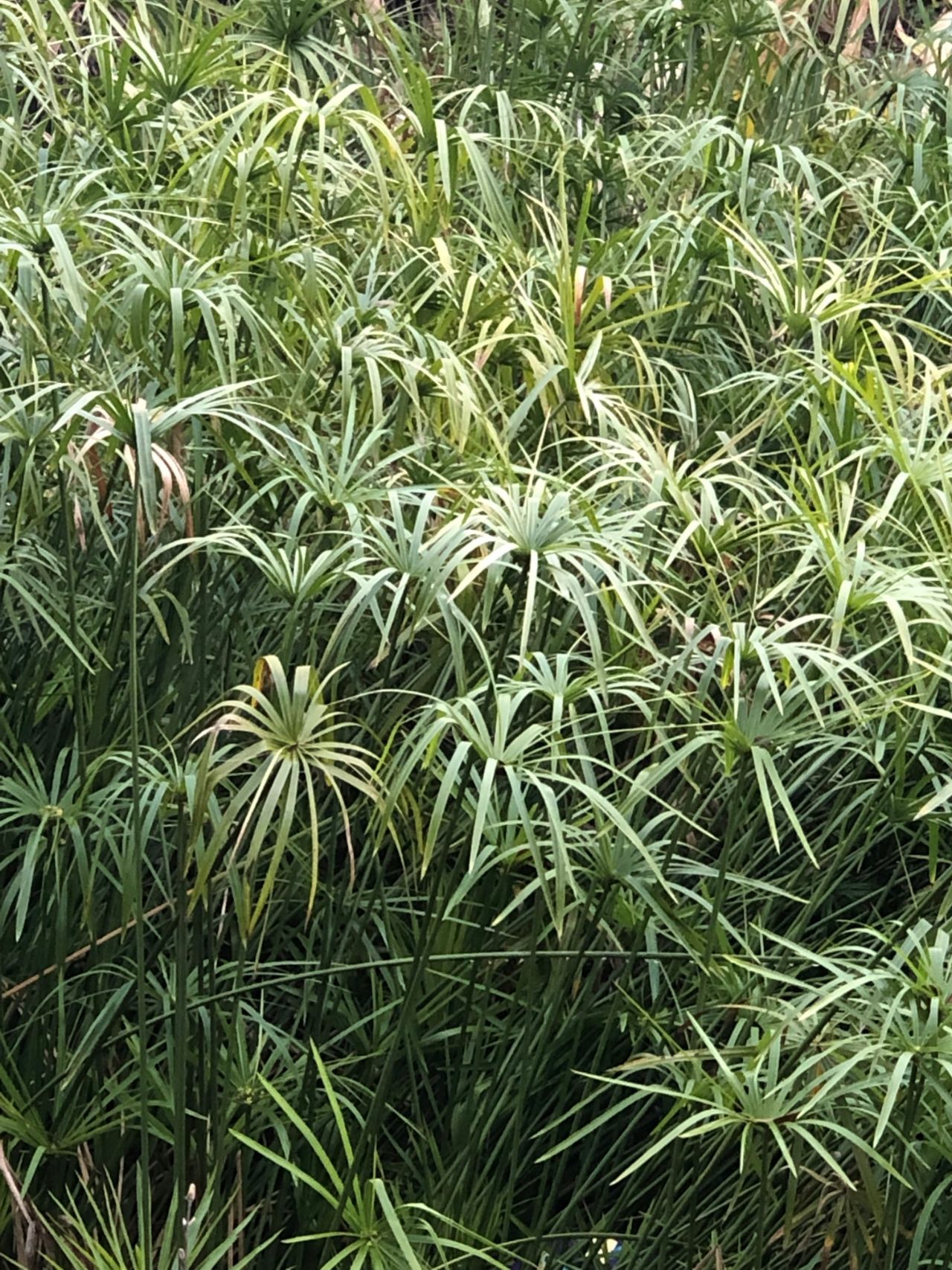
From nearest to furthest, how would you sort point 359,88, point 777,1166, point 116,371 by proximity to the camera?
point 777,1166 → point 116,371 → point 359,88

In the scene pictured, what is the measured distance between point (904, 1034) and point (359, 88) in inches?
53.8

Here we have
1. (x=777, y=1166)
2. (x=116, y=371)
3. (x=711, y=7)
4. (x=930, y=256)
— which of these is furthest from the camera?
(x=711, y=7)

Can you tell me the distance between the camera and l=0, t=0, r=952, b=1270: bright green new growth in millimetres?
1289

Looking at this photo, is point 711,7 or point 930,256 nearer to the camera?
point 930,256

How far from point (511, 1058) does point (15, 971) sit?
1.90ft

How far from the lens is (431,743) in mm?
1222

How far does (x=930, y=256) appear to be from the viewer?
2.20 meters

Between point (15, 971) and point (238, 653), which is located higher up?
point (238, 653)

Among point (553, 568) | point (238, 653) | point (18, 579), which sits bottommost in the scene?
point (238, 653)

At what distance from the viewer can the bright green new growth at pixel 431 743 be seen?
1.29m

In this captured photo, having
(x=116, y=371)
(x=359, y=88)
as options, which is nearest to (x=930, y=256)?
(x=359, y=88)

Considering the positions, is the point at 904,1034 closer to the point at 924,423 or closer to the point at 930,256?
the point at 924,423

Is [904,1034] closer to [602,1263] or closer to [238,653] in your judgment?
[602,1263]

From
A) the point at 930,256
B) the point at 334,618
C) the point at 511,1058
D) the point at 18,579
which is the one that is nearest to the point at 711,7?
the point at 930,256
